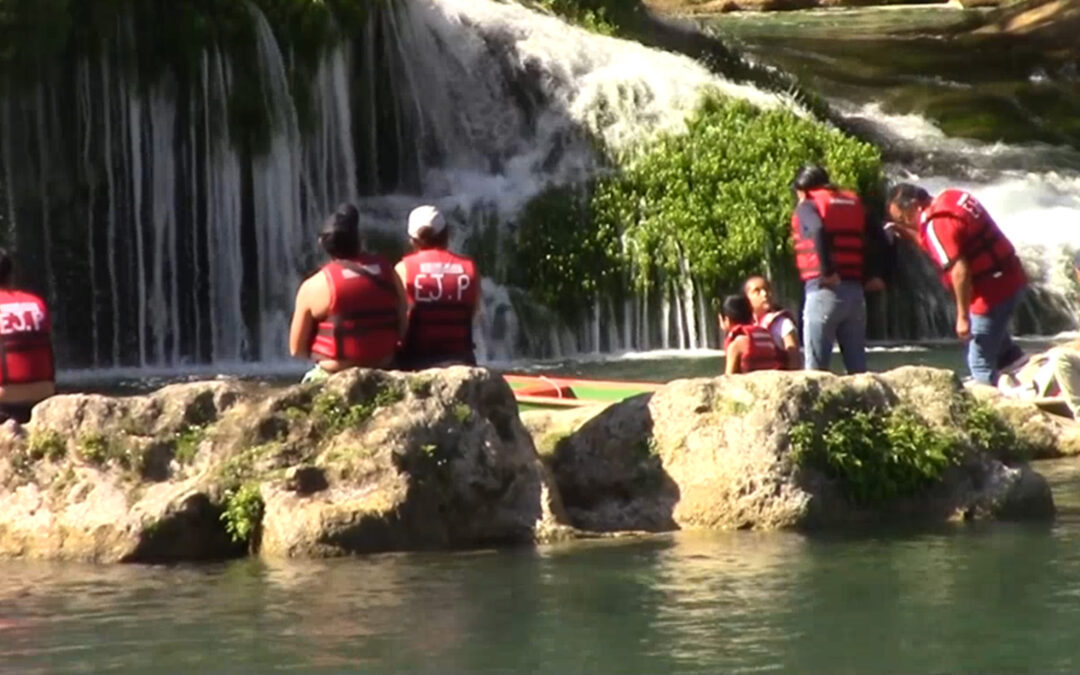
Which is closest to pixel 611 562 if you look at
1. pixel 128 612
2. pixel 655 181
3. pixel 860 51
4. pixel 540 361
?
pixel 128 612

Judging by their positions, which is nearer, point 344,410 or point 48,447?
point 344,410

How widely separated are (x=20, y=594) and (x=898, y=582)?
11.5ft

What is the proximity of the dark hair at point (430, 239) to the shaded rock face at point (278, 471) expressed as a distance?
101 centimetres

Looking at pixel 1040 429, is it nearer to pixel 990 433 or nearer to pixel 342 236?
pixel 990 433

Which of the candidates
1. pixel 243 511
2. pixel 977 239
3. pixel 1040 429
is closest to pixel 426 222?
pixel 243 511

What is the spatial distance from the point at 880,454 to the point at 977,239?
2.48 m

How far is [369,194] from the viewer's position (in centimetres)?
2525

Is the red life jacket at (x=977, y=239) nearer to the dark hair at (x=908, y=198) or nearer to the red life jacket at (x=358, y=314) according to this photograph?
the dark hair at (x=908, y=198)

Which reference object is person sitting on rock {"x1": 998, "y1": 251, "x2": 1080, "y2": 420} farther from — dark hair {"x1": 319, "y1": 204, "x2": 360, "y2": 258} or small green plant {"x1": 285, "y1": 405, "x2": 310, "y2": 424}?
small green plant {"x1": 285, "y1": 405, "x2": 310, "y2": 424}

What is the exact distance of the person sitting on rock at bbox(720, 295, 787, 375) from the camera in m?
14.3

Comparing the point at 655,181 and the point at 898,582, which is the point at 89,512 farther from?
the point at 655,181

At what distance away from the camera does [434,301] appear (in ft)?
41.8

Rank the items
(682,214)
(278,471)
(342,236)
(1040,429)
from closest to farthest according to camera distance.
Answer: (278,471)
(342,236)
(1040,429)
(682,214)

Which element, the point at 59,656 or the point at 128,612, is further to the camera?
the point at 128,612
